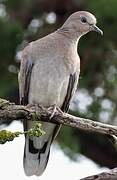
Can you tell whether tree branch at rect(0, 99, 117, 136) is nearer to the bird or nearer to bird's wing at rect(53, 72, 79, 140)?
the bird

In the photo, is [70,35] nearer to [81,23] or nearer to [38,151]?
[81,23]

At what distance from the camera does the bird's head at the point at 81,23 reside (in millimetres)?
5465

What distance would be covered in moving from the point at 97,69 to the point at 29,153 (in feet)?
3.71

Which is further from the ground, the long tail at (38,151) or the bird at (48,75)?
the bird at (48,75)

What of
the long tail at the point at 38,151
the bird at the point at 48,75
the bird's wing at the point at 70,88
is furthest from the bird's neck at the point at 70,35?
the long tail at the point at 38,151

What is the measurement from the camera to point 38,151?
5.57m

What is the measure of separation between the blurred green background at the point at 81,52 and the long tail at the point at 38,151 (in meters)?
0.59

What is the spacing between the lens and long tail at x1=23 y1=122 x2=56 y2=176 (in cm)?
547

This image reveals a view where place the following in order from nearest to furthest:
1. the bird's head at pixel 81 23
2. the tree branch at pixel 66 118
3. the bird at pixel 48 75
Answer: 1. the tree branch at pixel 66 118
2. the bird at pixel 48 75
3. the bird's head at pixel 81 23

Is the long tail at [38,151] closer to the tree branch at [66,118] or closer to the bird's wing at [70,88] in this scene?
the bird's wing at [70,88]

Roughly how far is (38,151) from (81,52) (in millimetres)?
1076

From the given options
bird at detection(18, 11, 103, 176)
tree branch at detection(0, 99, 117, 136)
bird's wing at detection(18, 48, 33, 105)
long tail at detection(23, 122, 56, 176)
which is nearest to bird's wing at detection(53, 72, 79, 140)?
bird at detection(18, 11, 103, 176)

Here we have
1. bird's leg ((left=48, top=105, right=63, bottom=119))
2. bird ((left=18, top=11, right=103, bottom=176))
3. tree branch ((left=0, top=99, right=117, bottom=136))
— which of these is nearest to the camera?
tree branch ((left=0, top=99, right=117, bottom=136))

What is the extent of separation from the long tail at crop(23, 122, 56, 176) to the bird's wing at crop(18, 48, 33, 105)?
23 cm
